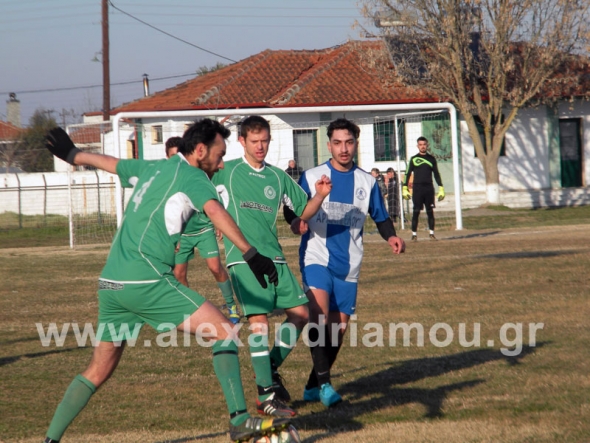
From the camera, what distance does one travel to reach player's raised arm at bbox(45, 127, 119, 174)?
17.0 feet

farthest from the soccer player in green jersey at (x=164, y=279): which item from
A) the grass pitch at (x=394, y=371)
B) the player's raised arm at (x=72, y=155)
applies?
the grass pitch at (x=394, y=371)

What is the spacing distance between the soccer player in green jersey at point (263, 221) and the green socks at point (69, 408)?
137cm

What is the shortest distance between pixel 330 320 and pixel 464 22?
24.8 m

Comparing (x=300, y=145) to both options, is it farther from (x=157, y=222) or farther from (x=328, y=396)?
(x=157, y=222)

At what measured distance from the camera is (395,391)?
21.2 feet

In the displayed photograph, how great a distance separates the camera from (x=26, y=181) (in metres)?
39.4

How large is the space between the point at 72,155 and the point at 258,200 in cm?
144

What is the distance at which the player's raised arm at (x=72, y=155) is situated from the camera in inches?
205

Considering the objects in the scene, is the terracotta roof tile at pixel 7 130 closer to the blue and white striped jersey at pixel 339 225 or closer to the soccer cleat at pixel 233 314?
the soccer cleat at pixel 233 314

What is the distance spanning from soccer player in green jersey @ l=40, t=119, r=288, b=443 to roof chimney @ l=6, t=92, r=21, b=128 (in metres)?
62.8

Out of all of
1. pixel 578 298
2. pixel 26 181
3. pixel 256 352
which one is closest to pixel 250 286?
pixel 256 352

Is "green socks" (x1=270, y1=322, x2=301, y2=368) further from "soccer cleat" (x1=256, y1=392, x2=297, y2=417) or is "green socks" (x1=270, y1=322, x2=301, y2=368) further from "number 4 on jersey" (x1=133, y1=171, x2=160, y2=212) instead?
"number 4 on jersey" (x1=133, y1=171, x2=160, y2=212)

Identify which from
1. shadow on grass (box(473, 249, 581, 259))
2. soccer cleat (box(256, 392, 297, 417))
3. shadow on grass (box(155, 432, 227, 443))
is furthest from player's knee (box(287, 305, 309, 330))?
shadow on grass (box(473, 249, 581, 259))

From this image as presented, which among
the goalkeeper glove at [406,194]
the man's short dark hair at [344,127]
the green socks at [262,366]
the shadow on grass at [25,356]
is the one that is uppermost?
the goalkeeper glove at [406,194]
